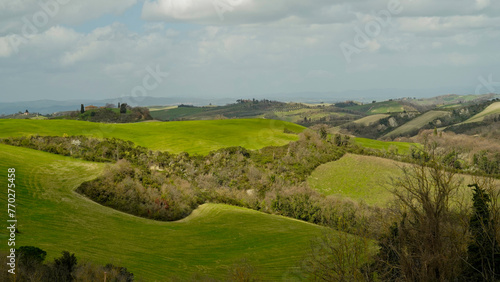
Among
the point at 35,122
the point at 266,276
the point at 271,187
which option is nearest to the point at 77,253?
the point at 266,276

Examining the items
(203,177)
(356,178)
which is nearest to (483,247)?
(203,177)

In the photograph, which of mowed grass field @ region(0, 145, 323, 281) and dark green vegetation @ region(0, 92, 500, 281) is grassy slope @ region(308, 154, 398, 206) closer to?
dark green vegetation @ region(0, 92, 500, 281)

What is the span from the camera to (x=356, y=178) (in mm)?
71812

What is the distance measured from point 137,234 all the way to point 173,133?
2768 inches

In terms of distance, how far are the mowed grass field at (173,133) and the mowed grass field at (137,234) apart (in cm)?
4269

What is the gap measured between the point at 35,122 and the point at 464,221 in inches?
3554

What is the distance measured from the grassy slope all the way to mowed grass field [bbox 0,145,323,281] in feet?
95.4

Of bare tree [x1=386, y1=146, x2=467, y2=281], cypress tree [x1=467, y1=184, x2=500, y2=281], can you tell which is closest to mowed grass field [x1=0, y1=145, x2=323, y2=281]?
bare tree [x1=386, y1=146, x2=467, y2=281]

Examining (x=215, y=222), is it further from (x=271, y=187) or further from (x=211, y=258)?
(x=271, y=187)

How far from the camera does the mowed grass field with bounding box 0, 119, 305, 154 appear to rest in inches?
3159

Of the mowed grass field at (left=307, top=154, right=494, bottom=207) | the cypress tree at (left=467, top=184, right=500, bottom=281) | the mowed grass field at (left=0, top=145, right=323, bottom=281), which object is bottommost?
the mowed grass field at (left=307, top=154, right=494, bottom=207)

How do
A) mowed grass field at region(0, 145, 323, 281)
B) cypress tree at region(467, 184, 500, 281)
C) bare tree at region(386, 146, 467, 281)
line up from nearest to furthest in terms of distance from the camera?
bare tree at region(386, 146, 467, 281), cypress tree at region(467, 184, 500, 281), mowed grass field at region(0, 145, 323, 281)

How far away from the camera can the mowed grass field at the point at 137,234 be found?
75.6ft

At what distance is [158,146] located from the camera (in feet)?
266
